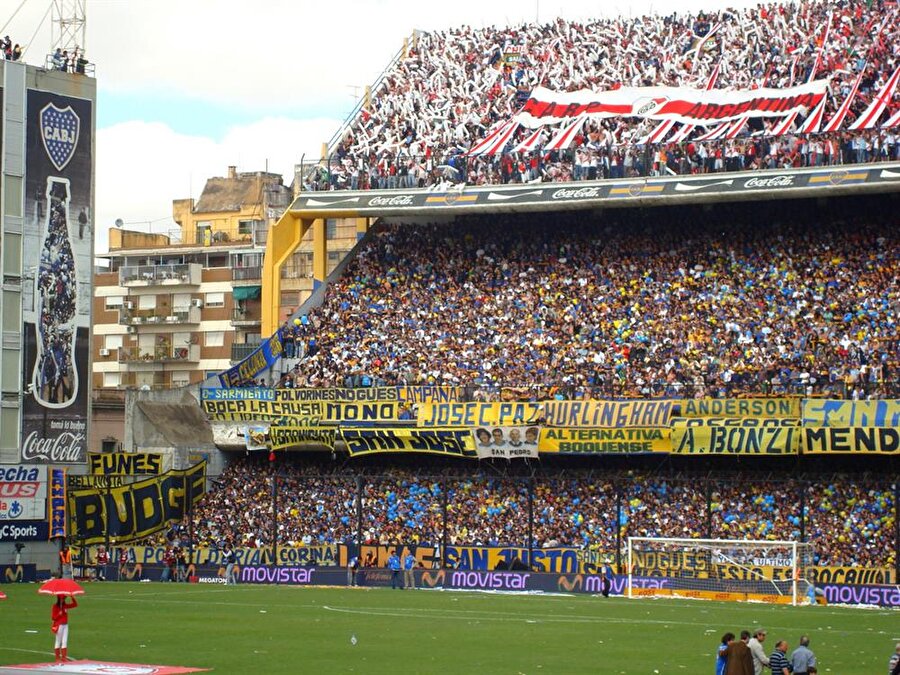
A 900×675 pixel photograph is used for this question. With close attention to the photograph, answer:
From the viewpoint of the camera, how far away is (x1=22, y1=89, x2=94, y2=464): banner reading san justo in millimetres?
61094

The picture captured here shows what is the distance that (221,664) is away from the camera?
31.1m

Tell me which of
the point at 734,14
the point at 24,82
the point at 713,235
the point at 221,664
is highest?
the point at 734,14

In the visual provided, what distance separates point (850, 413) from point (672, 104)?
19.6 meters

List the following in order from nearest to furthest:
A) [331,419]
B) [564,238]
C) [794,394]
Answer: [794,394]
[331,419]
[564,238]

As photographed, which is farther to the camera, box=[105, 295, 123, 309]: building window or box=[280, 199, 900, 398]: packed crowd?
box=[105, 295, 123, 309]: building window

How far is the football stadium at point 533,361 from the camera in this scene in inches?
2058

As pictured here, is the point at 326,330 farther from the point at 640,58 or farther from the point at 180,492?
the point at 640,58

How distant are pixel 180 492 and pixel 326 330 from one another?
9434mm

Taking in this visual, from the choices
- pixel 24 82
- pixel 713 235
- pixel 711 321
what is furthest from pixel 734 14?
pixel 24 82

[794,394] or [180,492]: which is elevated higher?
[794,394]

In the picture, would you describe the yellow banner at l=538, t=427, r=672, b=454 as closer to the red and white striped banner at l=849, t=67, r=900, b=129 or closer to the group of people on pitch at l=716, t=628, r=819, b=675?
the red and white striped banner at l=849, t=67, r=900, b=129

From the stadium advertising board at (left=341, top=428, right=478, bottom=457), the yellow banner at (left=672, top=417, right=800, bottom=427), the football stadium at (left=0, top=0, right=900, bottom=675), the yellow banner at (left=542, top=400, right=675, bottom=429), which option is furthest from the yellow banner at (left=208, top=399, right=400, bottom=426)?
the yellow banner at (left=672, top=417, right=800, bottom=427)

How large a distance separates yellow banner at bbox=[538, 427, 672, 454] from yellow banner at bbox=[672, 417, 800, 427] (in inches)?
29.3

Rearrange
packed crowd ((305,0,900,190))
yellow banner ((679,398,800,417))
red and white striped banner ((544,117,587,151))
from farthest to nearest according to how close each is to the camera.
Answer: red and white striped banner ((544,117,587,151)), packed crowd ((305,0,900,190)), yellow banner ((679,398,800,417))
